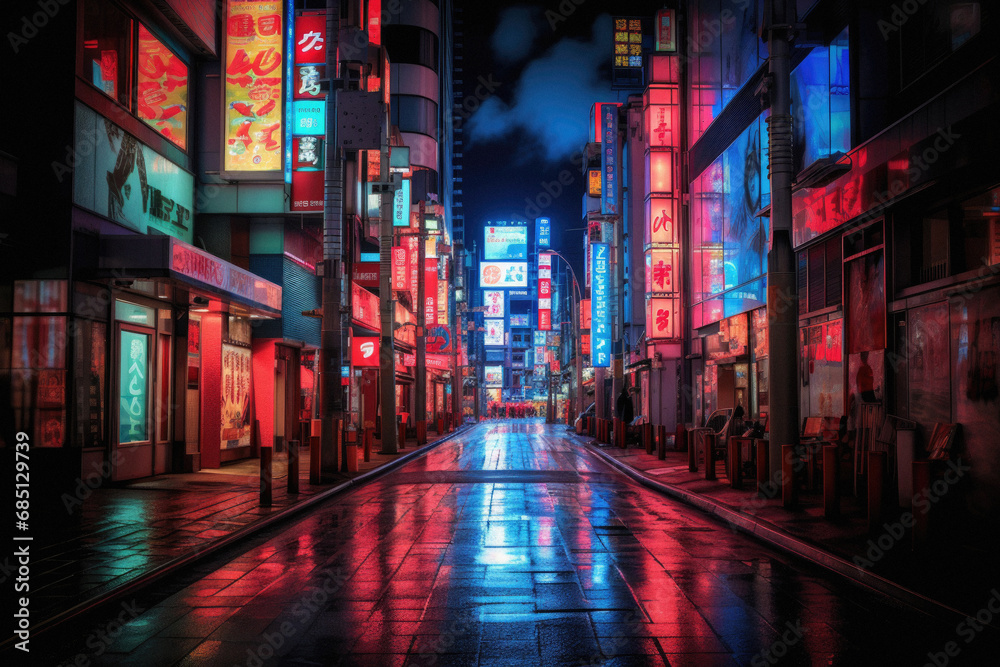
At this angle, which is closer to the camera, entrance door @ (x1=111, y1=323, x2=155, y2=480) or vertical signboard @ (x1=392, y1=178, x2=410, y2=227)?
entrance door @ (x1=111, y1=323, x2=155, y2=480)

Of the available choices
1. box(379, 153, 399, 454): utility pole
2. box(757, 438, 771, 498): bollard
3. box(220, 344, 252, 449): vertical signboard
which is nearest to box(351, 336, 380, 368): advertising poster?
box(379, 153, 399, 454): utility pole

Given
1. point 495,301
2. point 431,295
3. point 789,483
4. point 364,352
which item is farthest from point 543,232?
point 789,483

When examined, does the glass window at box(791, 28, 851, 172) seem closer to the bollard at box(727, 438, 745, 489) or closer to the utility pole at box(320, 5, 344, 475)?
the bollard at box(727, 438, 745, 489)

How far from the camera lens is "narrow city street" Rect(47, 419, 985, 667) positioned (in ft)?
20.8

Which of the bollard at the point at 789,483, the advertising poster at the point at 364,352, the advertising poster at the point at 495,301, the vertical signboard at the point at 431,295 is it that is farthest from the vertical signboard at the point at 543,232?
the bollard at the point at 789,483

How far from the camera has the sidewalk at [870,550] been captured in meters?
7.68

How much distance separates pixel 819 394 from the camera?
1942 cm

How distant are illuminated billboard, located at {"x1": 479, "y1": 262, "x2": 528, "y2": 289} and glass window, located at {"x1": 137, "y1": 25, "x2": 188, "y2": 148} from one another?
93688 millimetres

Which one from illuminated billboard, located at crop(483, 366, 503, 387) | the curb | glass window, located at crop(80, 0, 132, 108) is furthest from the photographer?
illuminated billboard, located at crop(483, 366, 503, 387)

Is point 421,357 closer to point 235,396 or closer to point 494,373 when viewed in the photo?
point 235,396

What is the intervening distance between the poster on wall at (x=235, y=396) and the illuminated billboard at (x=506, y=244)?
94668 mm

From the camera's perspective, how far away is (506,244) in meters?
121

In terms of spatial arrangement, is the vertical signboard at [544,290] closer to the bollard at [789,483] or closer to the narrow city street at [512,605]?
the bollard at [789,483]

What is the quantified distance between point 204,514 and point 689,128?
28252 millimetres
